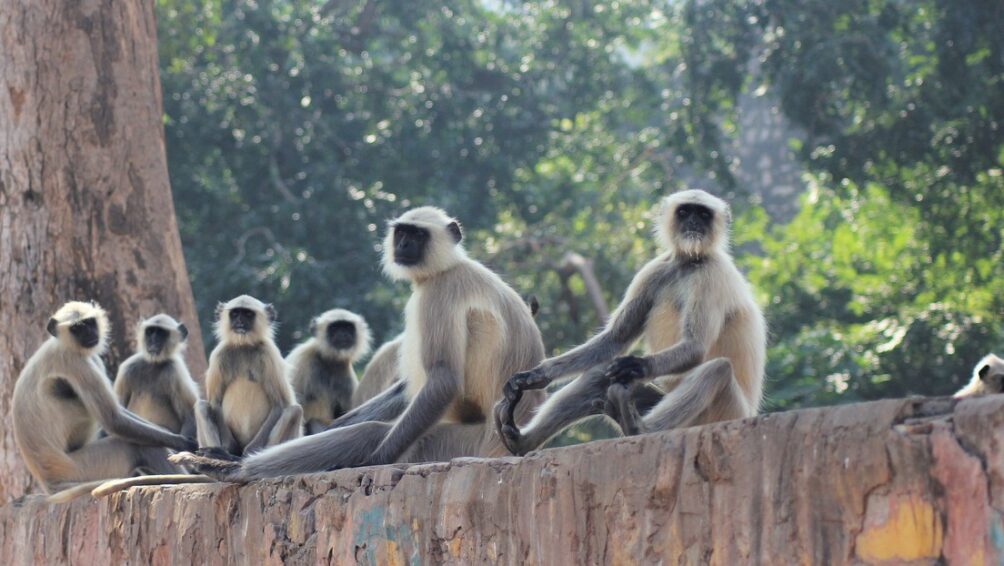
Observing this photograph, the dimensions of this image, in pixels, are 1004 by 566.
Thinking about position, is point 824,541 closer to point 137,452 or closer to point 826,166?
point 137,452

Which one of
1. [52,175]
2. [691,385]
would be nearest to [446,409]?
[691,385]

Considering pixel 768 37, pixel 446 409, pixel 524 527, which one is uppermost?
pixel 768 37

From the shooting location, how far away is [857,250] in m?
12.9

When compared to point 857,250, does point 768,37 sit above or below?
above

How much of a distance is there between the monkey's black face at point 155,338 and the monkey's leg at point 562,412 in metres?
2.89

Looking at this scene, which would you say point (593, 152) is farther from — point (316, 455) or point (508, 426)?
point (508, 426)

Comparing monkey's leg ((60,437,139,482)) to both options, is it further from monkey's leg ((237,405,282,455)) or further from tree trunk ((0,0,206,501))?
tree trunk ((0,0,206,501))

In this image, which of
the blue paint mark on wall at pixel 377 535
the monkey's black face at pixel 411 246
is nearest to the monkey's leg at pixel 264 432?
the monkey's black face at pixel 411 246

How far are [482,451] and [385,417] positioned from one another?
0.62 metres

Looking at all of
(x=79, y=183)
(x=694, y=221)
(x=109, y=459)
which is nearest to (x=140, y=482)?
(x=109, y=459)

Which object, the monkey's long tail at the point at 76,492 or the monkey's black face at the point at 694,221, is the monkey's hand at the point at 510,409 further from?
the monkey's long tail at the point at 76,492

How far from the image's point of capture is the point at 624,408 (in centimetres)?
346

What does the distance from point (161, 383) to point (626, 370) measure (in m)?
3.32

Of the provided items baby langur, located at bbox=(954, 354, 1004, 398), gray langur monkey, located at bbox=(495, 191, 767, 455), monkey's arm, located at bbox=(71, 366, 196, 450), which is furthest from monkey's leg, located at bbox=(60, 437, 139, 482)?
baby langur, located at bbox=(954, 354, 1004, 398)
